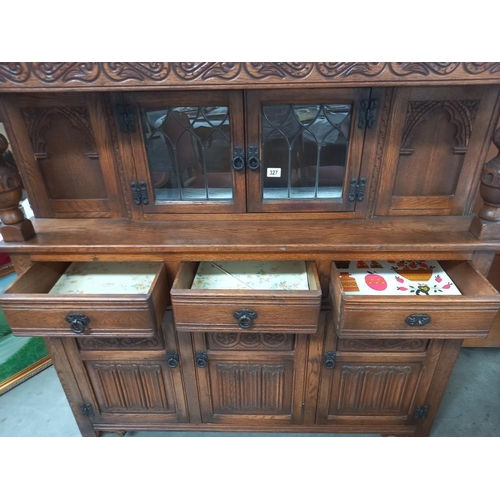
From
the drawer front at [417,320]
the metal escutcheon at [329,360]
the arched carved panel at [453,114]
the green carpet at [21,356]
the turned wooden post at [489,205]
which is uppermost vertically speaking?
the arched carved panel at [453,114]

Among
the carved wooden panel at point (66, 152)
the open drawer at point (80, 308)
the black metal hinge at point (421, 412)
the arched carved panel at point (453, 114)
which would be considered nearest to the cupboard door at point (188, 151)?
the carved wooden panel at point (66, 152)

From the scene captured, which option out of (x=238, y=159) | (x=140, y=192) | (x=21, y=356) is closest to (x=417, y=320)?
(x=238, y=159)

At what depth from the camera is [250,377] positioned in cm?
124

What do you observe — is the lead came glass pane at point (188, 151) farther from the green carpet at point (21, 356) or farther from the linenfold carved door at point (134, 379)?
the green carpet at point (21, 356)

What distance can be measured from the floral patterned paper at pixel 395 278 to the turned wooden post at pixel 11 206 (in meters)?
0.97

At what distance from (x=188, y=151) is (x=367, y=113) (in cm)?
54

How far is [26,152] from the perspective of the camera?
1066 mm

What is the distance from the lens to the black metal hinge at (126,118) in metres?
1.00

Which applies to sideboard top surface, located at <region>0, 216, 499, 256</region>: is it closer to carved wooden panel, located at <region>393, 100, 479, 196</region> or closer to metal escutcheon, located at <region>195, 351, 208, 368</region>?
carved wooden panel, located at <region>393, 100, 479, 196</region>

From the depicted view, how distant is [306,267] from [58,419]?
126 cm

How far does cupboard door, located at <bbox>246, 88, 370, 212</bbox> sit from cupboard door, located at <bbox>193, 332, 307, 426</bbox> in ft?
1.45

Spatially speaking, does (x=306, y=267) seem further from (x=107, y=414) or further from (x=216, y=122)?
(x=107, y=414)

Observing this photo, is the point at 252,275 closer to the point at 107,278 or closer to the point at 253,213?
the point at 253,213

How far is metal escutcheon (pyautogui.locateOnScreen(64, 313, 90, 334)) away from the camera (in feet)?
3.14
